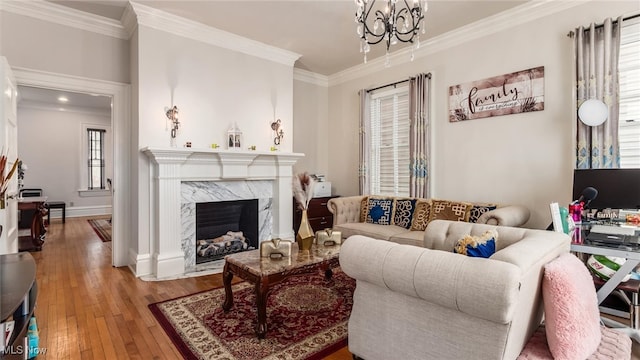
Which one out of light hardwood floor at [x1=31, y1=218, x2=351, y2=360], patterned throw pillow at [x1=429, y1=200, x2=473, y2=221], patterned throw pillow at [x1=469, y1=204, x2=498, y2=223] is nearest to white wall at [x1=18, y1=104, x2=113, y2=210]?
light hardwood floor at [x1=31, y1=218, x2=351, y2=360]

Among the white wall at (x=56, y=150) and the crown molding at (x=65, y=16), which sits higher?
the crown molding at (x=65, y=16)

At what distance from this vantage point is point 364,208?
15.4 ft

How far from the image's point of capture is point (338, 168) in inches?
231

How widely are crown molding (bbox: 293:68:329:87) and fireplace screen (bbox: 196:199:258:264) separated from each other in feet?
8.02

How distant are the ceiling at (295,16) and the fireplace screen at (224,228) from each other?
228 cm

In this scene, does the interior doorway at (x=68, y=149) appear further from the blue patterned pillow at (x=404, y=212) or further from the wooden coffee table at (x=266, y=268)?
the blue patterned pillow at (x=404, y=212)

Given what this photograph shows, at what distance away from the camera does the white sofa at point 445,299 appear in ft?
4.16

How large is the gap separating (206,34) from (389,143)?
3.02 meters

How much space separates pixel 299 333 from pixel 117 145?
322cm

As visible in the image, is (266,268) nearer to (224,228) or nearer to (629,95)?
(224,228)

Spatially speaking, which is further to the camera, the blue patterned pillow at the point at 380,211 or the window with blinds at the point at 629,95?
the blue patterned pillow at the point at 380,211

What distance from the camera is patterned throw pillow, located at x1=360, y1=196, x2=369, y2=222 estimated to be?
465 cm

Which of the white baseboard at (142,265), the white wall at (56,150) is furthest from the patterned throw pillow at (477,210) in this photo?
the white wall at (56,150)

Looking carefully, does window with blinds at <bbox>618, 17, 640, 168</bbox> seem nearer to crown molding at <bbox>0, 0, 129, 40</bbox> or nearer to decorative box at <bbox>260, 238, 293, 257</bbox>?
decorative box at <bbox>260, 238, 293, 257</bbox>
